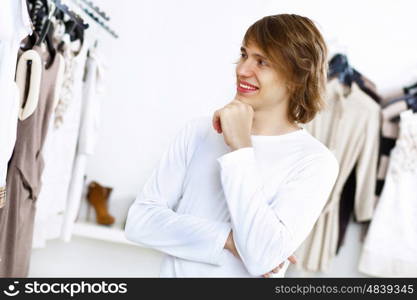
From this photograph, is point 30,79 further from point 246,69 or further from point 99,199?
point 99,199

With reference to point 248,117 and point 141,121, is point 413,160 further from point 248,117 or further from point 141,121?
point 248,117

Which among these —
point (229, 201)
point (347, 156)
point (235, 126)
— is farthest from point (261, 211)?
point (347, 156)

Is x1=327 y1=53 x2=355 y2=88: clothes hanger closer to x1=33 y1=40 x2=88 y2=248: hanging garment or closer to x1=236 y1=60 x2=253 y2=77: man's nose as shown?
x1=33 y1=40 x2=88 y2=248: hanging garment

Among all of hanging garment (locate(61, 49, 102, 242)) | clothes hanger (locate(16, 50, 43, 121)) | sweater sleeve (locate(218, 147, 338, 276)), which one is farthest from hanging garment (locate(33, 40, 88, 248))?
sweater sleeve (locate(218, 147, 338, 276))

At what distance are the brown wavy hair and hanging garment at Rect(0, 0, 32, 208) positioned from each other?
62 centimetres

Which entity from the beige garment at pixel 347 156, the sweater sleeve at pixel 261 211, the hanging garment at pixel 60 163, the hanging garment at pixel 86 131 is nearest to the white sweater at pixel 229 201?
the sweater sleeve at pixel 261 211

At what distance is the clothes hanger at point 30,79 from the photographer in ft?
4.67

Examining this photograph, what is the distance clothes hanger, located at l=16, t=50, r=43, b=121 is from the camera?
142 cm

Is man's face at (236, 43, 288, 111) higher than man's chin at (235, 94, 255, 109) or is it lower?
higher

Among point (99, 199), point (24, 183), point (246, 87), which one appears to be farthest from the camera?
point (99, 199)

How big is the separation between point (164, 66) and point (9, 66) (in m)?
1.35

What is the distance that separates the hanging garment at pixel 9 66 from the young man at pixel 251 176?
1.64 ft

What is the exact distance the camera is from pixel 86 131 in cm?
206

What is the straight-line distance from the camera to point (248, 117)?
3.02 ft
